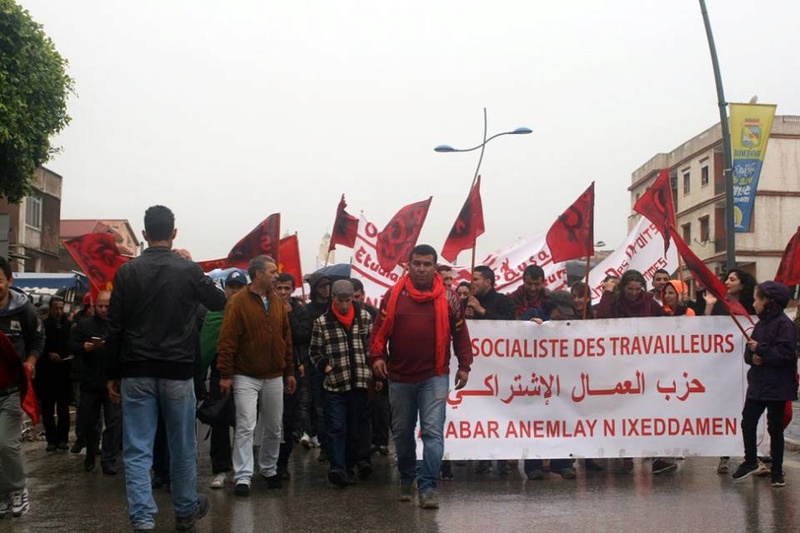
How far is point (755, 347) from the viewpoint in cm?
888

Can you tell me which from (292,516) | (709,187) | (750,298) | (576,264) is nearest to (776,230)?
(709,187)

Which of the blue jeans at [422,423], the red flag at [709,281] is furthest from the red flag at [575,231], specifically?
the blue jeans at [422,423]

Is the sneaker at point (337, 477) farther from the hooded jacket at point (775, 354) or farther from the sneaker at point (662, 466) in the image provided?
the hooded jacket at point (775, 354)

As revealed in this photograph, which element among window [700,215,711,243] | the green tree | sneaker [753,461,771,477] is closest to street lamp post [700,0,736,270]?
sneaker [753,461,771,477]

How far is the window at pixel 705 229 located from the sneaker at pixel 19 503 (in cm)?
5160

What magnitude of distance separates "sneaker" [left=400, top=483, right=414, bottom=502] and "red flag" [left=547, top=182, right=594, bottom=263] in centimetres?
341

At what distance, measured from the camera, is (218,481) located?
8.94m

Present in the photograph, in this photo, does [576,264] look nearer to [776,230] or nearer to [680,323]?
[680,323]

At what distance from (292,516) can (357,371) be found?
218cm

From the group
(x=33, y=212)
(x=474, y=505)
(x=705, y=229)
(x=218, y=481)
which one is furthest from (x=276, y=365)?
(x=705, y=229)

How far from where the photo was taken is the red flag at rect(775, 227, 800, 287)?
9961 millimetres

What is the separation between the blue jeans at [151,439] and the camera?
248 inches

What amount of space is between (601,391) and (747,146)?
7930 millimetres

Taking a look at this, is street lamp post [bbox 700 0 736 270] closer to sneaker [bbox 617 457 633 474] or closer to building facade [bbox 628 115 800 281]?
sneaker [bbox 617 457 633 474]
